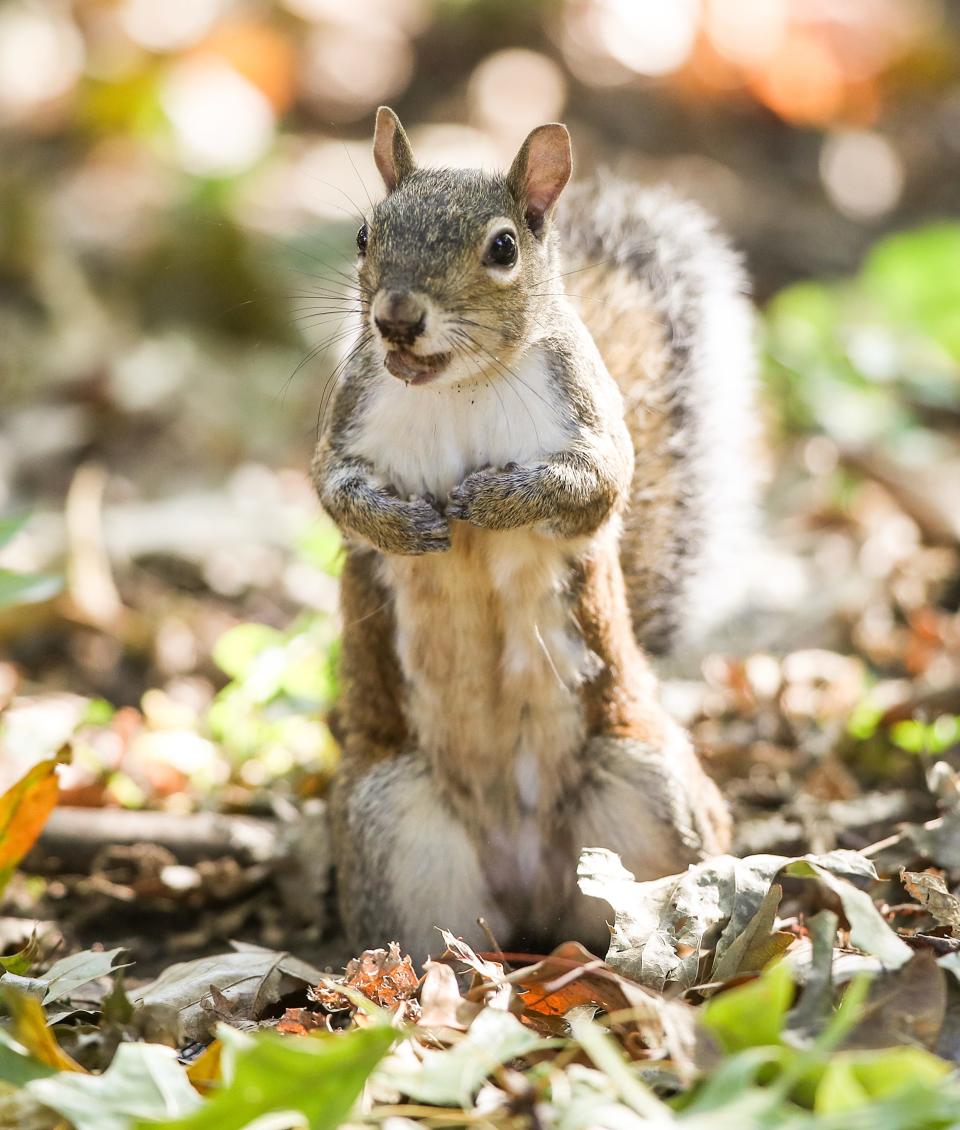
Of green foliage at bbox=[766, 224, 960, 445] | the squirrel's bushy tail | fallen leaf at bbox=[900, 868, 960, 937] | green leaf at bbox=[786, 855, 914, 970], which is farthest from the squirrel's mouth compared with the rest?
green foliage at bbox=[766, 224, 960, 445]

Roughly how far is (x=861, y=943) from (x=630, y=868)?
30.2 inches

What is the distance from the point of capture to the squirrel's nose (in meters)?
2.28

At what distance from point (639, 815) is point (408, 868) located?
1.58 ft

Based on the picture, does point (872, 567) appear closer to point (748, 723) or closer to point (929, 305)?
point (748, 723)

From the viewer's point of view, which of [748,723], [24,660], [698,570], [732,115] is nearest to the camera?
[698,570]

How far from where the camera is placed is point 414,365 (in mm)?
2361

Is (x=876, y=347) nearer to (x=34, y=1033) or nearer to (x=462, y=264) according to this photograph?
(x=462, y=264)

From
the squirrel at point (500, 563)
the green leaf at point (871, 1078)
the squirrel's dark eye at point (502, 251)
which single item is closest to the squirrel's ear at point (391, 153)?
the squirrel at point (500, 563)

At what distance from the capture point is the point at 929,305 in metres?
5.81

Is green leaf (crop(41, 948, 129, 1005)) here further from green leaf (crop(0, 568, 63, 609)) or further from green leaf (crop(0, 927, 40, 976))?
green leaf (crop(0, 568, 63, 609))

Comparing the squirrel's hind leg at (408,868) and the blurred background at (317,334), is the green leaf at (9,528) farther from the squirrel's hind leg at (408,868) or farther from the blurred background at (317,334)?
the squirrel's hind leg at (408,868)

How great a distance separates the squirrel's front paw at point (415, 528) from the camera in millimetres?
2504

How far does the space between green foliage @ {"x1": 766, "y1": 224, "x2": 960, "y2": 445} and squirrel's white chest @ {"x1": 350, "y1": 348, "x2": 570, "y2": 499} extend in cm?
265

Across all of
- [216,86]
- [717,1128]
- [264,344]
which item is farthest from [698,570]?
[216,86]
